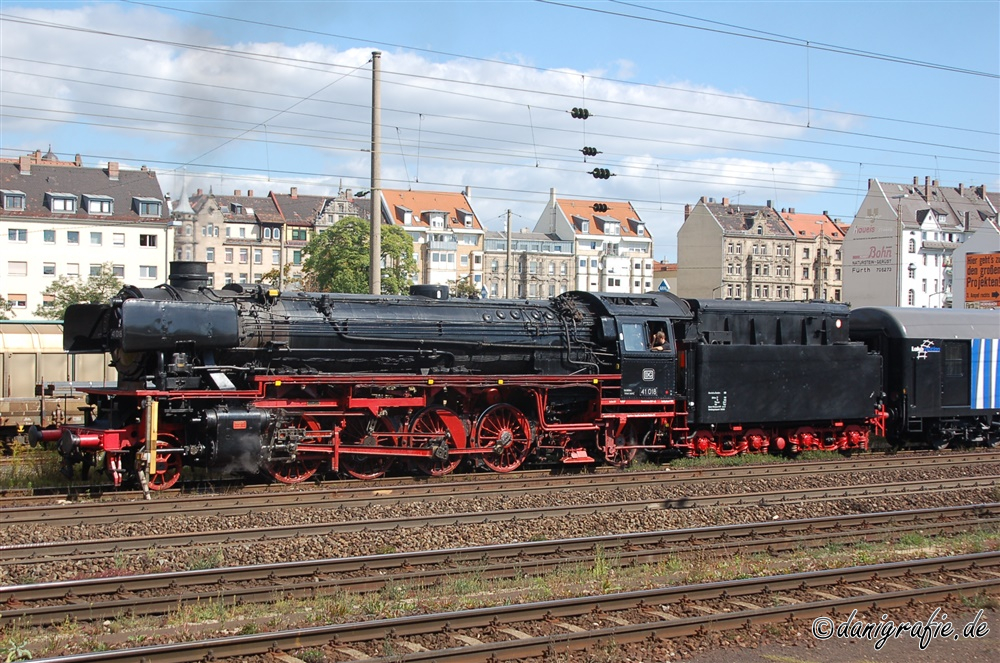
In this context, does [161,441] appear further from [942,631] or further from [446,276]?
[446,276]

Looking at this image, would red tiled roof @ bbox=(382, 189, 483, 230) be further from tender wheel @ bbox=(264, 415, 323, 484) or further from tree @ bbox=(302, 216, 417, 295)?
tender wheel @ bbox=(264, 415, 323, 484)

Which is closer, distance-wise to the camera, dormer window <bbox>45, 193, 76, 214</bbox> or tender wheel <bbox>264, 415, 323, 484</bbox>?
tender wheel <bbox>264, 415, 323, 484</bbox>

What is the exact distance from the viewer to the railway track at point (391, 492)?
12773 mm

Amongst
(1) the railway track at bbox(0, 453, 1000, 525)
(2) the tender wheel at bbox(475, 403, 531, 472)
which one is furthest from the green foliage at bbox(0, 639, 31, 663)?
(2) the tender wheel at bbox(475, 403, 531, 472)

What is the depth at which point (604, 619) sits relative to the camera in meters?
→ 8.50

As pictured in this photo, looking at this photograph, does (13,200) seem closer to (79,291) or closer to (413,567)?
(79,291)

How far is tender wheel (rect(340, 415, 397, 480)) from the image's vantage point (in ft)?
52.1

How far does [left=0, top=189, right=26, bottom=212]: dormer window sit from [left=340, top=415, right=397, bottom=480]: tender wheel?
5743cm

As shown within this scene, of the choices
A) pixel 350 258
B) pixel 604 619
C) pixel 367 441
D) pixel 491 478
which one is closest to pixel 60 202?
pixel 350 258

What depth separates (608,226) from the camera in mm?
96688

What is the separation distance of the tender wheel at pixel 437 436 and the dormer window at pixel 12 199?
57.8m

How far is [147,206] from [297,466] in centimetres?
5724

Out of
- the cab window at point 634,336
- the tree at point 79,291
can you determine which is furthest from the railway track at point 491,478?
the tree at point 79,291

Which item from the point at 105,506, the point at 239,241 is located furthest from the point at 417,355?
the point at 239,241
